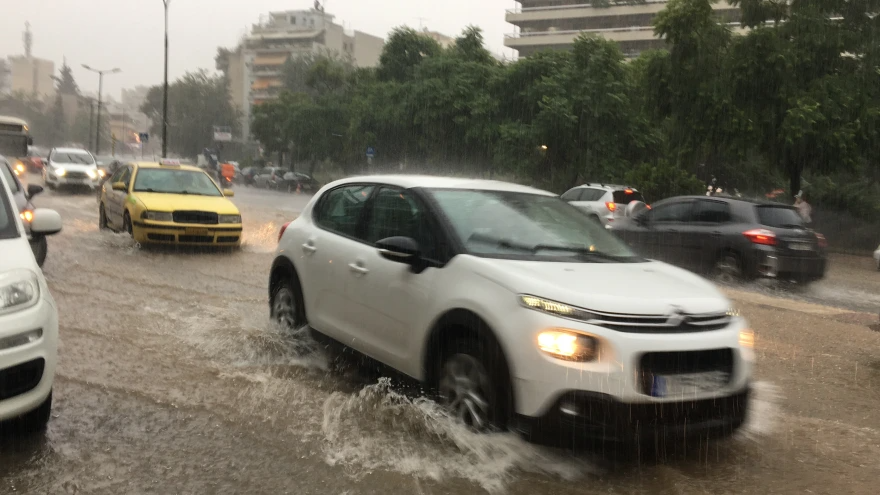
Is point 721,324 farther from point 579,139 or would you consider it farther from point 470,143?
point 470,143

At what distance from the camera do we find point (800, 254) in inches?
484

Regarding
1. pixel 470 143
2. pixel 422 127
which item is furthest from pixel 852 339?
pixel 422 127

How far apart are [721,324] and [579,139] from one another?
94.3ft

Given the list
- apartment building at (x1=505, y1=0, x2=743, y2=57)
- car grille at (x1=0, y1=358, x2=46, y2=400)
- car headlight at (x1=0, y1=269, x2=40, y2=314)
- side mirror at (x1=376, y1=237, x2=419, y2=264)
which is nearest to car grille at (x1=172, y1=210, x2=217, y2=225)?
side mirror at (x1=376, y1=237, x2=419, y2=264)

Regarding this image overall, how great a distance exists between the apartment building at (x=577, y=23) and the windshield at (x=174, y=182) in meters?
65.0

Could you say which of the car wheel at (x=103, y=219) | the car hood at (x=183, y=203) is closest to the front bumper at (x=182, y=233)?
the car hood at (x=183, y=203)

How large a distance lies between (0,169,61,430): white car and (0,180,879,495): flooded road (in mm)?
326

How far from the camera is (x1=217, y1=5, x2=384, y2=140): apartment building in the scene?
110875 mm

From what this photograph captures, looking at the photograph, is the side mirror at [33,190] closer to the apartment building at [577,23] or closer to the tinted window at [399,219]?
the tinted window at [399,219]

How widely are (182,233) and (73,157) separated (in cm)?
1977

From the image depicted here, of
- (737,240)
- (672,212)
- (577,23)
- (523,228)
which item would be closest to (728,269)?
(737,240)

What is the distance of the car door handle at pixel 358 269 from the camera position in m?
5.38

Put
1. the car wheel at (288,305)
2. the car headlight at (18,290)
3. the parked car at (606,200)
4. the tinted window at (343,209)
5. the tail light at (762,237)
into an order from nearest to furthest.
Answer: the car headlight at (18,290)
the tinted window at (343,209)
the car wheel at (288,305)
the tail light at (762,237)
the parked car at (606,200)

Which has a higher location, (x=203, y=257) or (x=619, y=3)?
(x=619, y=3)
